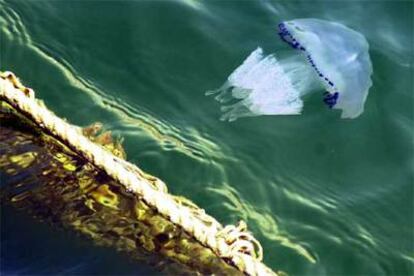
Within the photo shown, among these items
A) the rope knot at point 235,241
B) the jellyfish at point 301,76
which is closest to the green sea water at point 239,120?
the jellyfish at point 301,76

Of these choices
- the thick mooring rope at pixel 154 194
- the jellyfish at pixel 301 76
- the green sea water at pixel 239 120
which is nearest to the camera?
the thick mooring rope at pixel 154 194

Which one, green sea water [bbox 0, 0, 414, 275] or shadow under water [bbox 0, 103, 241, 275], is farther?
green sea water [bbox 0, 0, 414, 275]

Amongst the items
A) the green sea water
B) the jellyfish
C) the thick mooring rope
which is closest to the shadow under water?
the thick mooring rope

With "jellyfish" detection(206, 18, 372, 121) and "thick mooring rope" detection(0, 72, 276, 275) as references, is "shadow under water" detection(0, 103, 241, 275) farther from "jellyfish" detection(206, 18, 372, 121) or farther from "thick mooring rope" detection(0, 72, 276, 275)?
"jellyfish" detection(206, 18, 372, 121)

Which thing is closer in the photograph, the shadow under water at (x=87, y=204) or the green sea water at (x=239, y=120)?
the shadow under water at (x=87, y=204)

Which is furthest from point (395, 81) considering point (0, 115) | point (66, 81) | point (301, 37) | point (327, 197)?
point (0, 115)

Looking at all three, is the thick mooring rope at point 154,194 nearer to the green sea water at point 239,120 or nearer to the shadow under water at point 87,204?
the shadow under water at point 87,204
